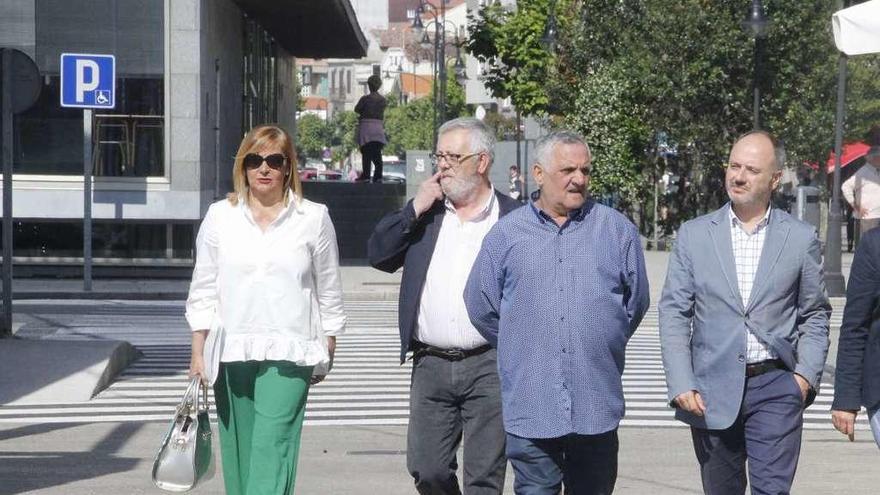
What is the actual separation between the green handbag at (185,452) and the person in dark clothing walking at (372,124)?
28652mm

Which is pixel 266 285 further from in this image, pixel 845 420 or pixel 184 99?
pixel 184 99

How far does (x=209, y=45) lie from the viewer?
2675 cm

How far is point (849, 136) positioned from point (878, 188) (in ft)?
70.4

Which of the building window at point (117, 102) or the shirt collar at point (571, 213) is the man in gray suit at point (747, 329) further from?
the building window at point (117, 102)

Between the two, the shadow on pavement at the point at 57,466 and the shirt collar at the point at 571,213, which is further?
the shadow on pavement at the point at 57,466

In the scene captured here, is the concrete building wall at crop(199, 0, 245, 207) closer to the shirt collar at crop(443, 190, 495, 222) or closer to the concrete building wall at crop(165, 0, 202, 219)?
the concrete building wall at crop(165, 0, 202, 219)

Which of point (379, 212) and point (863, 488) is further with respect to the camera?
point (379, 212)

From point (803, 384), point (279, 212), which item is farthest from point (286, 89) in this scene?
point (803, 384)

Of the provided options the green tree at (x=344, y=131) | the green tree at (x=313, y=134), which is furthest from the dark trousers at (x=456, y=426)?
the green tree at (x=313, y=134)

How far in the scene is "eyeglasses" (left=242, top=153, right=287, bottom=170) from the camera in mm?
6977

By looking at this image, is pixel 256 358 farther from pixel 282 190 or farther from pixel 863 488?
pixel 863 488

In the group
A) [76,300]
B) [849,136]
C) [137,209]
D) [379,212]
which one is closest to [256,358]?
[76,300]

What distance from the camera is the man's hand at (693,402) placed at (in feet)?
21.1

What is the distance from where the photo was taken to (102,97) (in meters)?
22.0
